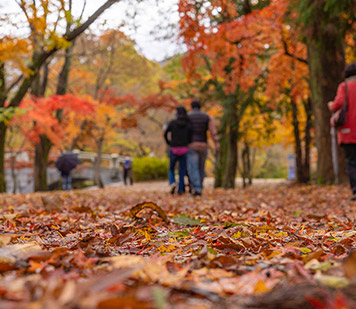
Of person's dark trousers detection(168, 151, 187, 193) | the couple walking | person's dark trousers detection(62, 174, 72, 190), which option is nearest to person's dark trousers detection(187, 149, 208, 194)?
the couple walking

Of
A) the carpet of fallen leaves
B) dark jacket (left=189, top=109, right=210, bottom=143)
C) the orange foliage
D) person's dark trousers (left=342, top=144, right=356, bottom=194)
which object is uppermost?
the orange foliage

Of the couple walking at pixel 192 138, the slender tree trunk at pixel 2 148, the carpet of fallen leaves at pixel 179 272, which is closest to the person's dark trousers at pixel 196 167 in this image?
the couple walking at pixel 192 138

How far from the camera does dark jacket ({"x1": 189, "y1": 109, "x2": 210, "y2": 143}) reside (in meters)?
7.85

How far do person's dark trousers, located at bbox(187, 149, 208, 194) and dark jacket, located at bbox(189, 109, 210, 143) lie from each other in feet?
0.83

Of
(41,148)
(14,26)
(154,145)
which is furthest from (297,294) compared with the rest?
(154,145)

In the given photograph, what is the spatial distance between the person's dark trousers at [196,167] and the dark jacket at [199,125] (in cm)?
25

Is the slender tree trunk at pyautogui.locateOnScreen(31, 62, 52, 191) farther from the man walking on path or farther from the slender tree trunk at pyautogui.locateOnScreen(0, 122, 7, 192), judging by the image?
the man walking on path

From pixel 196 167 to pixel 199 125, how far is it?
0.82 m

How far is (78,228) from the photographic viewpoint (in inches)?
113

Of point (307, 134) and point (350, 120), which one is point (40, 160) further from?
point (350, 120)

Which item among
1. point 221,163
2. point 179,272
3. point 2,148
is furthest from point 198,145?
point 221,163

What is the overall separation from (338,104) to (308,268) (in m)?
4.44

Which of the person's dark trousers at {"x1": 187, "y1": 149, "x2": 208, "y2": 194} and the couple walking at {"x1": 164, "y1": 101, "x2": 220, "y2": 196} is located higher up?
the couple walking at {"x1": 164, "y1": 101, "x2": 220, "y2": 196}

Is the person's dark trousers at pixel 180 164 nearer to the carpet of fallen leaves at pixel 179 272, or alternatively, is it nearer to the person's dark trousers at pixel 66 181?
the carpet of fallen leaves at pixel 179 272
